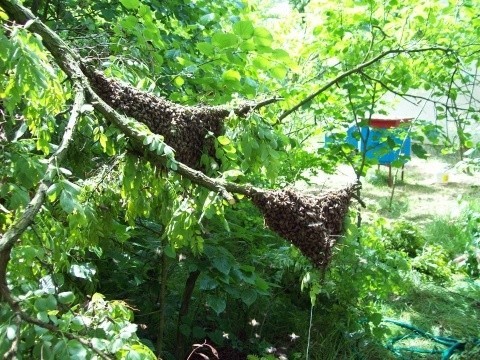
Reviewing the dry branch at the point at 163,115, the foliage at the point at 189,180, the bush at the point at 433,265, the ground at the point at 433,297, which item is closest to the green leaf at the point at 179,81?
the foliage at the point at 189,180

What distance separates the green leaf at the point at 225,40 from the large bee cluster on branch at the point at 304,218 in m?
1.14

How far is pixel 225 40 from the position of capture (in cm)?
250

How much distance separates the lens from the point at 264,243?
3.85m

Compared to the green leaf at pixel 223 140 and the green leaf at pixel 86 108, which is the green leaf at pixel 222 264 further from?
the green leaf at pixel 86 108

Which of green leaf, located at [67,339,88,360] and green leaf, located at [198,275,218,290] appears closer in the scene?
green leaf, located at [67,339,88,360]

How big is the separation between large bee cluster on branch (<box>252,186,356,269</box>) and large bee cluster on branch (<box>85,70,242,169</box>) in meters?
0.32

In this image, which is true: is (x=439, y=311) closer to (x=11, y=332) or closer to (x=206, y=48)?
(x=206, y=48)

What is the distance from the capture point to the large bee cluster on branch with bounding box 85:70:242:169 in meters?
1.64

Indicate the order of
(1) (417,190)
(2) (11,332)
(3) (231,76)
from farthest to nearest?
(1) (417,190) → (3) (231,76) → (2) (11,332)

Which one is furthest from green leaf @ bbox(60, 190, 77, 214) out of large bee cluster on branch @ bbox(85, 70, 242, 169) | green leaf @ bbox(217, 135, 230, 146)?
green leaf @ bbox(217, 135, 230, 146)

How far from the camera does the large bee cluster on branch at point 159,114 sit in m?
1.64

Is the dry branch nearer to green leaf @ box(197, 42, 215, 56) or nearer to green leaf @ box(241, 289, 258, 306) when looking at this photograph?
green leaf @ box(197, 42, 215, 56)

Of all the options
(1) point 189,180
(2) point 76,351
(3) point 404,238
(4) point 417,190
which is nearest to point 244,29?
→ (1) point 189,180

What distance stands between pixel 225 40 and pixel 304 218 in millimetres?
1242
